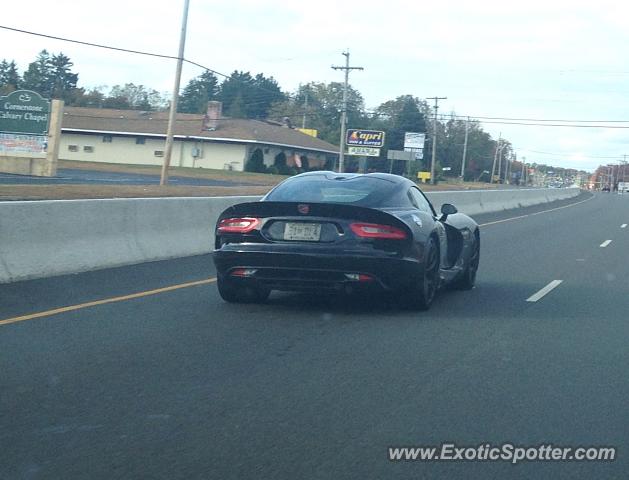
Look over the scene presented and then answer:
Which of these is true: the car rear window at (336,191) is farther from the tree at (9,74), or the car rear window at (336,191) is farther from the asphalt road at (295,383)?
the tree at (9,74)

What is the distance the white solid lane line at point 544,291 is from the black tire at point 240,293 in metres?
3.25

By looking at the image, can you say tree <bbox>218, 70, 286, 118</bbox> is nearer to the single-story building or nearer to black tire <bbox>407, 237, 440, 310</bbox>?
the single-story building

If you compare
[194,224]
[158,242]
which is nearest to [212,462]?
[158,242]

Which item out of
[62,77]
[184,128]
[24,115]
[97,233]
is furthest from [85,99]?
[97,233]

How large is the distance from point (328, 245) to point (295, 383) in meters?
2.57

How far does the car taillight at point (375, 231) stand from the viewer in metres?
8.92

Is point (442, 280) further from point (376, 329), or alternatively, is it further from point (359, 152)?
point (359, 152)

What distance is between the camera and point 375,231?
893 cm

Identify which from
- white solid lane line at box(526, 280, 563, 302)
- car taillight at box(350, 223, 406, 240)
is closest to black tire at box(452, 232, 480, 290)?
white solid lane line at box(526, 280, 563, 302)

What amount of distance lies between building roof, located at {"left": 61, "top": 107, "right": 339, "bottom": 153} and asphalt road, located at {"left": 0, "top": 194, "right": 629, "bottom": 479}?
59.0 meters

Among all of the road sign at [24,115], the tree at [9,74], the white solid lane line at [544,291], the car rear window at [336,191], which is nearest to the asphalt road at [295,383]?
the white solid lane line at [544,291]

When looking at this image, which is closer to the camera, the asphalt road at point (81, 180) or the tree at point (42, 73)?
the asphalt road at point (81, 180)

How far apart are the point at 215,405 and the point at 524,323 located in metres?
4.38

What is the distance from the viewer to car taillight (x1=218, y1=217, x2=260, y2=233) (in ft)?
30.1
